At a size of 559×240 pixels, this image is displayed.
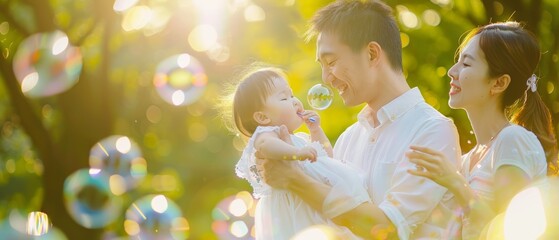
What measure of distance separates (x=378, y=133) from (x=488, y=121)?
1.75 feet

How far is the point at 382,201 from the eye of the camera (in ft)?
13.2

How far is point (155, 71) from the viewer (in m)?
13.0

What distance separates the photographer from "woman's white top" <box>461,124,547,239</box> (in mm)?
3992

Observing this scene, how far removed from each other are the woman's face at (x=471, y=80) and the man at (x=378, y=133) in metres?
0.24

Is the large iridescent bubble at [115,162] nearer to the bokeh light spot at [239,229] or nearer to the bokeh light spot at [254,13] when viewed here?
the bokeh light spot at [239,229]

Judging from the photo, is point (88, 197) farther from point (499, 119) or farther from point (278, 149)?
point (499, 119)

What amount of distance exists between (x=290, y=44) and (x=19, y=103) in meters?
4.82

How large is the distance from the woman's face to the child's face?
77 cm

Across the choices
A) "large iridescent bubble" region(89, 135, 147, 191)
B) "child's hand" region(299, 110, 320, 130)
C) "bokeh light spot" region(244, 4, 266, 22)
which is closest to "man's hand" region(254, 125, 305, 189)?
"child's hand" region(299, 110, 320, 130)

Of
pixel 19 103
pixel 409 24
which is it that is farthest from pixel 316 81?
pixel 19 103

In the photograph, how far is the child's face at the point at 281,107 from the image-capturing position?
168 inches

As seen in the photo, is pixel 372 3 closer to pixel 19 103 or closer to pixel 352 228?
pixel 352 228

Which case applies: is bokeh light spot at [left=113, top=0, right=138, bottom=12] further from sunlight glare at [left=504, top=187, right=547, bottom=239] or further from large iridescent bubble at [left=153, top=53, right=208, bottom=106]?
sunlight glare at [left=504, top=187, right=547, bottom=239]

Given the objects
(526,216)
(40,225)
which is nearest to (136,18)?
(40,225)
